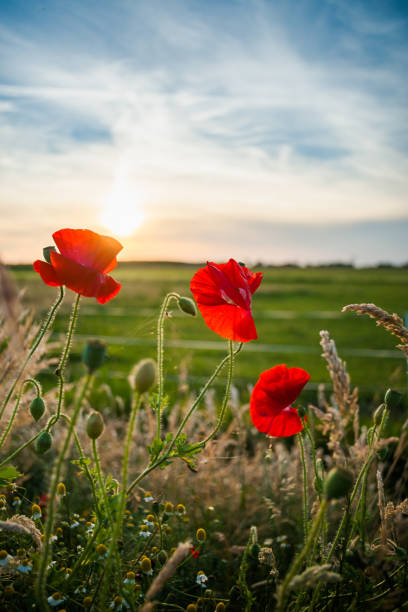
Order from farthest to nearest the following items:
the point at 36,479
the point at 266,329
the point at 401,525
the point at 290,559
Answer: the point at 266,329 < the point at 36,479 < the point at 290,559 < the point at 401,525

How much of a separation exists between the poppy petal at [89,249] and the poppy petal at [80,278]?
0.05ft

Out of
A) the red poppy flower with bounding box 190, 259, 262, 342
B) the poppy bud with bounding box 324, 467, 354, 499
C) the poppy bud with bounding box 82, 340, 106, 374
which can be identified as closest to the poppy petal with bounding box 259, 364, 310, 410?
the red poppy flower with bounding box 190, 259, 262, 342

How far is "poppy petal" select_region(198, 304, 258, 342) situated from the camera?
47.1 inches

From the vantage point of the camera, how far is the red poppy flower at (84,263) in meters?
1.15

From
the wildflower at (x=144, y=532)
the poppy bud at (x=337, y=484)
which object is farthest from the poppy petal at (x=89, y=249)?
the wildflower at (x=144, y=532)

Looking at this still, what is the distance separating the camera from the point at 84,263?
117cm

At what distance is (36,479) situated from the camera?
2617 mm

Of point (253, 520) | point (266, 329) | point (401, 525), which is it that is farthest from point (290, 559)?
point (266, 329)

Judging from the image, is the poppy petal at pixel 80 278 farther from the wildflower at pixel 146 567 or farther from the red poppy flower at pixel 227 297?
the wildflower at pixel 146 567

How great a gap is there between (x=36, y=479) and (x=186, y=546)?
6.57 feet

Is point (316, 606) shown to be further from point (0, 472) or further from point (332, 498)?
point (0, 472)

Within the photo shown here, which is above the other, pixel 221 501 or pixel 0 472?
pixel 0 472

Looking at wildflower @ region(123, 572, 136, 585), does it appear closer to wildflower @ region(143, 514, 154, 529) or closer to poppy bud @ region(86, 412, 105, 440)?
wildflower @ region(143, 514, 154, 529)

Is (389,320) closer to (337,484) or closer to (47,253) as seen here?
(337,484)
